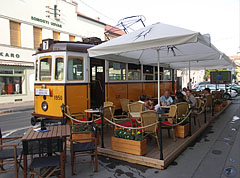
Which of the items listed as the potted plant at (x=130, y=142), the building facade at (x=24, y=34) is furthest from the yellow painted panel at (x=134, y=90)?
the building facade at (x=24, y=34)

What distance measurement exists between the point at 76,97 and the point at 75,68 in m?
0.98

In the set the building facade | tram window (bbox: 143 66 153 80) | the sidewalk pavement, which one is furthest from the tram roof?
the building facade

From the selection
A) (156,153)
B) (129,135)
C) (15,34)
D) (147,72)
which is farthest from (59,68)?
(15,34)

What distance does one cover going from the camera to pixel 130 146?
4.67m

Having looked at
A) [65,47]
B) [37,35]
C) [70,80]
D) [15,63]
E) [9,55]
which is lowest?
[70,80]

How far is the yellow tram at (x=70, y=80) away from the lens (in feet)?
22.1

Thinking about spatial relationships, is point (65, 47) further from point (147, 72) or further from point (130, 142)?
point (147, 72)

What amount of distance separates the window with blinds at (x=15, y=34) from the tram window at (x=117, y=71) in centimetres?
1256

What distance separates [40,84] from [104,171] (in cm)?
431

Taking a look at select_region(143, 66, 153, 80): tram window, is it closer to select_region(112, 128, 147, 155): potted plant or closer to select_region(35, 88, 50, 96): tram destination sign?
select_region(35, 88, 50, 96): tram destination sign

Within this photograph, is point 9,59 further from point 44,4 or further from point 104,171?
point 104,171

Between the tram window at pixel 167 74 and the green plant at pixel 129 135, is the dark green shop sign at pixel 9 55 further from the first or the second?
the green plant at pixel 129 135

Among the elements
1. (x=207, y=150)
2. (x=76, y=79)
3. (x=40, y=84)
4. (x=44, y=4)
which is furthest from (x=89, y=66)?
Result: (x=44, y=4)

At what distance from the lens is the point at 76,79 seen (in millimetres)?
6973
